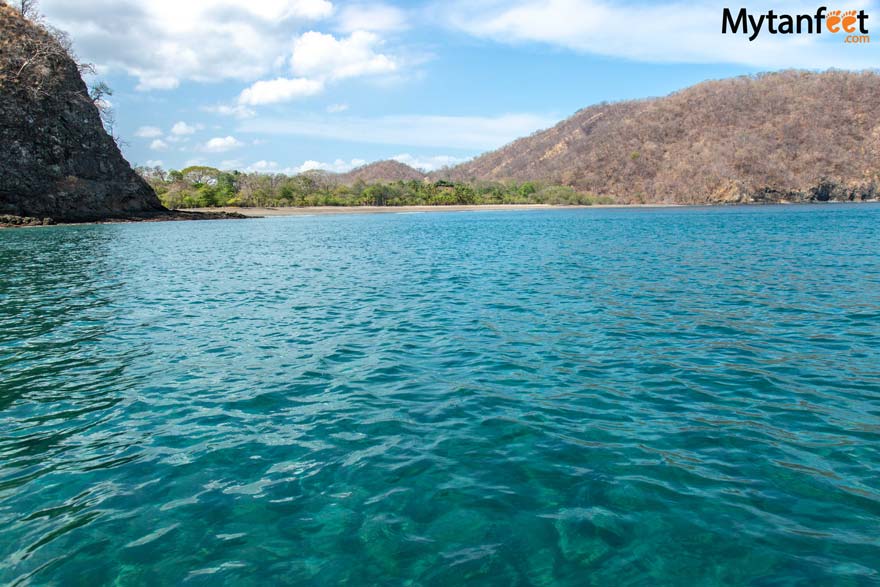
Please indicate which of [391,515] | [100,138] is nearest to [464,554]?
[391,515]

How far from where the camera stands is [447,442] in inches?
340

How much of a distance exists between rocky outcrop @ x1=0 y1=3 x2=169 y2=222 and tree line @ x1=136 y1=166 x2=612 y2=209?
150 ft

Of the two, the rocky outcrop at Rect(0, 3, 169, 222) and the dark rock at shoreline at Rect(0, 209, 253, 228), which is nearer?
the dark rock at shoreline at Rect(0, 209, 253, 228)

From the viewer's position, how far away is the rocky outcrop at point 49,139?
72188 mm

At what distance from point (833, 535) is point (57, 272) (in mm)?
35447

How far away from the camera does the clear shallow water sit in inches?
233

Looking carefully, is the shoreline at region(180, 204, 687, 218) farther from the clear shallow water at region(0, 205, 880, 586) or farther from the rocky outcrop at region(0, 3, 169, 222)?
the clear shallow water at region(0, 205, 880, 586)

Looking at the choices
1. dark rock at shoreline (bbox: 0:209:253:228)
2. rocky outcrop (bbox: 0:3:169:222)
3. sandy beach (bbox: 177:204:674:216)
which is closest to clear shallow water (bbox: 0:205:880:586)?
dark rock at shoreline (bbox: 0:209:253:228)

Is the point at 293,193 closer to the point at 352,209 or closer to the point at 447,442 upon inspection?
the point at 352,209

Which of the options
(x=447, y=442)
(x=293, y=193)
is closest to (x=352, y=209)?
(x=293, y=193)

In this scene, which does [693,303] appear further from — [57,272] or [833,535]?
[57,272]

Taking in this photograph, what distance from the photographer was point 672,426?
901cm

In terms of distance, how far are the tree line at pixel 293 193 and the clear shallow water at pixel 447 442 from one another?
133m

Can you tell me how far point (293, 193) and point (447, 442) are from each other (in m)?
156
